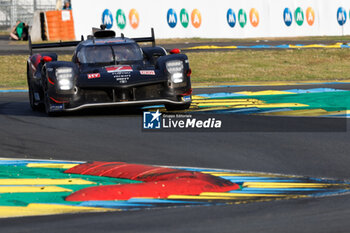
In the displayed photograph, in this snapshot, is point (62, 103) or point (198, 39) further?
point (198, 39)

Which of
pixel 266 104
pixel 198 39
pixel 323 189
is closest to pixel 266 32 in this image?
pixel 198 39

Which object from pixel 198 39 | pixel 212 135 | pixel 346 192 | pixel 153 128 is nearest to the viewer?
pixel 346 192

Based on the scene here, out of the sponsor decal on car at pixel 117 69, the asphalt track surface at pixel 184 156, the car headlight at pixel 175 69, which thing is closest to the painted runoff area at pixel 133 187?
the asphalt track surface at pixel 184 156

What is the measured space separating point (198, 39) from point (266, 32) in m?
3.40

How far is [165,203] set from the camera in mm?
5727

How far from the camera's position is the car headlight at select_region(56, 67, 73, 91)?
11109mm

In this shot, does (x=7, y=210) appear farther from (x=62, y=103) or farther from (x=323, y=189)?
(x=62, y=103)

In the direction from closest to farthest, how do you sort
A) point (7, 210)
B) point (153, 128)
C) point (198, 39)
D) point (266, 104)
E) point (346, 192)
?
point (7, 210)
point (346, 192)
point (153, 128)
point (266, 104)
point (198, 39)

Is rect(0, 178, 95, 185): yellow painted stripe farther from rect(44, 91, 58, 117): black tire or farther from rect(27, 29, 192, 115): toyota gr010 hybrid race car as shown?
rect(44, 91, 58, 117): black tire

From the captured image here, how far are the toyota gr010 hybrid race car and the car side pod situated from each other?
3.88 meters

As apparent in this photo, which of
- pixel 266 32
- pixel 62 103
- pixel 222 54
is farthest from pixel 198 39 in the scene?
pixel 62 103

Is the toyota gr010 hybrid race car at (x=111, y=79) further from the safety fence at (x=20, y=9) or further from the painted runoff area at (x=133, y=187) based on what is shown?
the safety fence at (x=20, y=9)

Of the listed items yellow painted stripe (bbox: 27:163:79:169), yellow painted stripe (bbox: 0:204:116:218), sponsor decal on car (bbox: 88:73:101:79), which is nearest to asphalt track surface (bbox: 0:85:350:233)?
yellow painted stripe (bbox: 0:204:116:218)

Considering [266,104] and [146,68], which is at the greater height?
[146,68]
